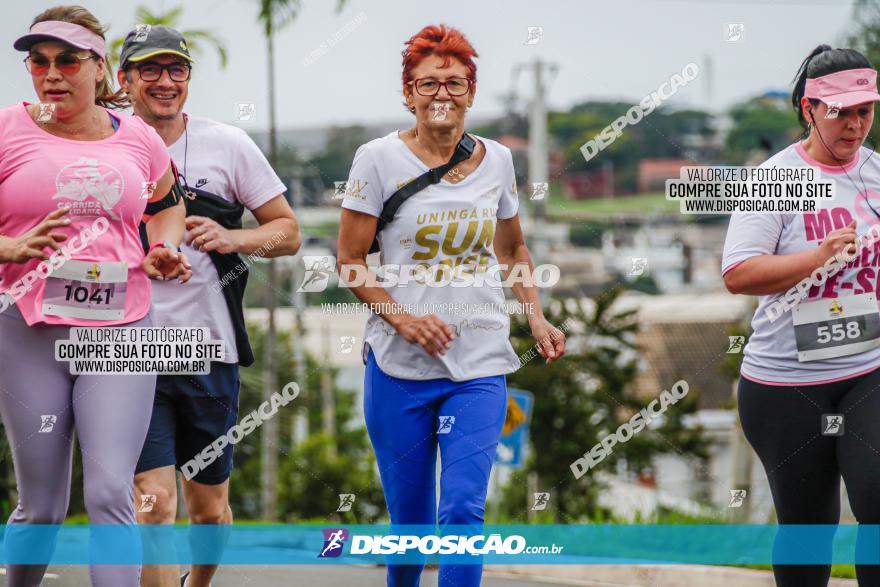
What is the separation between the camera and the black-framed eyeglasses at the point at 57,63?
4359mm

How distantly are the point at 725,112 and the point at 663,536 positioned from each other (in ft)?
190

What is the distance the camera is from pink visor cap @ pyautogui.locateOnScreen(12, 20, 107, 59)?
4320 millimetres

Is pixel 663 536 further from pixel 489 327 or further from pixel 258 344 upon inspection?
pixel 258 344

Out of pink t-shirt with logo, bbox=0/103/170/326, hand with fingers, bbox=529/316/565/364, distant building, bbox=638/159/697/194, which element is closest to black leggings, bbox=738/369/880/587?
hand with fingers, bbox=529/316/565/364

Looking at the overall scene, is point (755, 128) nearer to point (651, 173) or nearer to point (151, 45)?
point (651, 173)

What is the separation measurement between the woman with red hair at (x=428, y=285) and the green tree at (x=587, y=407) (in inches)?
857

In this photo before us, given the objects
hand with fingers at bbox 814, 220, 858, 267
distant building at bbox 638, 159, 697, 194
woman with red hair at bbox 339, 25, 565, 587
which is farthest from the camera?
distant building at bbox 638, 159, 697, 194

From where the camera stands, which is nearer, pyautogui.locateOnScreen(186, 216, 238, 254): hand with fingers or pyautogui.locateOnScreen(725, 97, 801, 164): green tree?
pyautogui.locateOnScreen(186, 216, 238, 254): hand with fingers

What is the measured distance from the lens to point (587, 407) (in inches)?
1105

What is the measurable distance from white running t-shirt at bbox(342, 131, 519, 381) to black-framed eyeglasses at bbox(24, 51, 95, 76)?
1047mm

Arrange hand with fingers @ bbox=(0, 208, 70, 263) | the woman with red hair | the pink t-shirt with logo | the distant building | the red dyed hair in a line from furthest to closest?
the distant building
the red dyed hair
the woman with red hair
the pink t-shirt with logo
hand with fingers @ bbox=(0, 208, 70, 263)

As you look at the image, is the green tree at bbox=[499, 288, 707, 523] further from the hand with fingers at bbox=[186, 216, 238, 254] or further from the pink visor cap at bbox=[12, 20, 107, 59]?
the pink visor cap at bbox=[12, 20, 107, 59]

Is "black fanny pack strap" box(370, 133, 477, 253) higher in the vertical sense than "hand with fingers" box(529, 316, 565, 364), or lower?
higher

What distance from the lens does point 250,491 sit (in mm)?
41719
